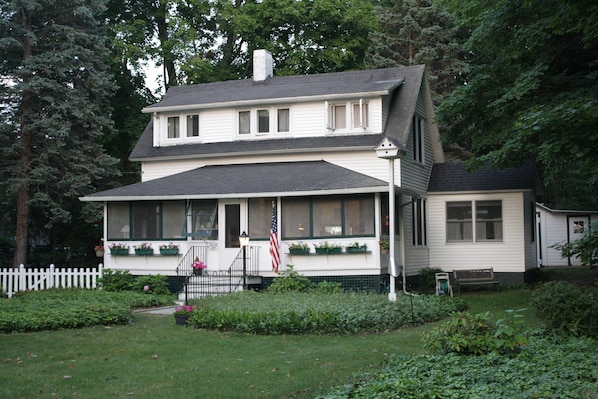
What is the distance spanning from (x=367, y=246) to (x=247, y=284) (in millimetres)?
3690

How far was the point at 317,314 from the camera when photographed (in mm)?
13305

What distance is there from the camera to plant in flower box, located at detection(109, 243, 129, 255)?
22.0 metres

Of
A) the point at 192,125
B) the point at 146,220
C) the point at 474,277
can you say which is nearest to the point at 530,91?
the point at 474,277

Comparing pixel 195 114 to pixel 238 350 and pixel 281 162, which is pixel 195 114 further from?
pixel 238 350

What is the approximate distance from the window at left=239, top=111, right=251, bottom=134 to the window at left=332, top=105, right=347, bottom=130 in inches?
120

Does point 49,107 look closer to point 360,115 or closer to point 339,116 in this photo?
point 339,116

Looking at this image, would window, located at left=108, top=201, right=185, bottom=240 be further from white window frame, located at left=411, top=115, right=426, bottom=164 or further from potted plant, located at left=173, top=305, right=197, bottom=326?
white window frame, located at left=411, top=115, right=426, bottom=164

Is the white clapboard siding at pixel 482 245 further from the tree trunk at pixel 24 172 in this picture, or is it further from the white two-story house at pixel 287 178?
the tree trunk at pixel 24 172

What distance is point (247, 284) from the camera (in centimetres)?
2045

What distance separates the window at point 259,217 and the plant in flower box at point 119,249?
4039mm

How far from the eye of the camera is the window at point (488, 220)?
23469mm

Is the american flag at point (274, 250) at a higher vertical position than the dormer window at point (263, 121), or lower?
lower

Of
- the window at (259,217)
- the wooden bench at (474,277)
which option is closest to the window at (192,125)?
the window at (259,217)

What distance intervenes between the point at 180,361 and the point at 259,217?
10.9 meters
